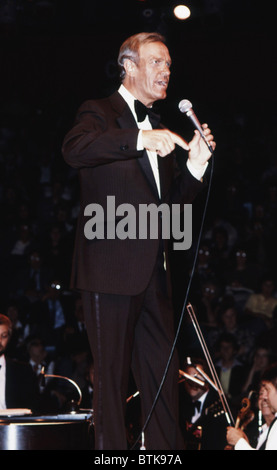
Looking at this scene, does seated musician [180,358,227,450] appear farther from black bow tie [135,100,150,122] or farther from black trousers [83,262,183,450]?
black bow tie [135,100,150,122]

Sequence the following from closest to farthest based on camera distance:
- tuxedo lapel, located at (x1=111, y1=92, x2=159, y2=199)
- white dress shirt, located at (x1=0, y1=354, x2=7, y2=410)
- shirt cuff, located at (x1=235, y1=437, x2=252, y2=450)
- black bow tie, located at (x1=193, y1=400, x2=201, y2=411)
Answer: tuxedo lapel, located at (x1=111, y1=92, x2=159, y2=199), shirt cuff, located at (x1=235, y1=437, x2=252, y2=450), white dress shirt, located at (x1=0, y1=354, x2=7, y2=410), black bow tie, located at (x1=193, y1=400, x2=201, y2=411)

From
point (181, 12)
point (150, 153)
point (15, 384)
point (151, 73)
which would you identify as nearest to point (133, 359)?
point (150, 153)

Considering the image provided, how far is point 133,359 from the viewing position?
7.80 feet

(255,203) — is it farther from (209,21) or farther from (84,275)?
(84,275)

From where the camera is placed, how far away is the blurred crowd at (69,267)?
6340 millimetres

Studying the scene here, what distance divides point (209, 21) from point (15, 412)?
5650 millimetres

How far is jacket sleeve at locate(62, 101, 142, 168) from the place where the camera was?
224 centimetres

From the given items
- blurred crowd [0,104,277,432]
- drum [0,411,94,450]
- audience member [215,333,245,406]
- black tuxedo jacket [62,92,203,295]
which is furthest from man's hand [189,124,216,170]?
audience member [215,333,245,406]

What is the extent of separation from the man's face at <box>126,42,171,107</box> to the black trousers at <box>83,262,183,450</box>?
601mm

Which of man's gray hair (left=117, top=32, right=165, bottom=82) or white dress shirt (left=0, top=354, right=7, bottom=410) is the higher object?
man's gray hair (left=117, top=32, right=165, bottom=82)

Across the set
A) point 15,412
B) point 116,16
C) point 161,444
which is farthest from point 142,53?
point 116,16

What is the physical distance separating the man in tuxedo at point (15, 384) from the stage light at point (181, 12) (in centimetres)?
402

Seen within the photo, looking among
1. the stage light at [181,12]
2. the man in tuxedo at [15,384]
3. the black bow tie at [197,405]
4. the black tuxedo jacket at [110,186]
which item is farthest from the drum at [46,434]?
the stage light at [181,12]

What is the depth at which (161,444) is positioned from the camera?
228cm
